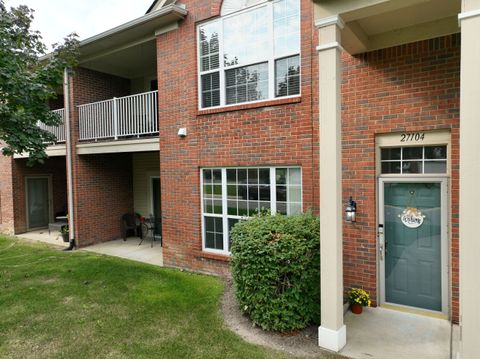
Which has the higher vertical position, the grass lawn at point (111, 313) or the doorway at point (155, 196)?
the doorway at point (155, 196)

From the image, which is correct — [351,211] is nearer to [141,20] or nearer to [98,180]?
[141,20]

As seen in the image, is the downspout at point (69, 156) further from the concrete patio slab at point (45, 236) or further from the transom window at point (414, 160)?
the transom window at point (414, 160)

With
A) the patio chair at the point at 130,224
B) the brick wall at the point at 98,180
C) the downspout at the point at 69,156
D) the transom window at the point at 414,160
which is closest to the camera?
the transom window at the point at 414,160

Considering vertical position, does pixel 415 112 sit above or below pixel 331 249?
above

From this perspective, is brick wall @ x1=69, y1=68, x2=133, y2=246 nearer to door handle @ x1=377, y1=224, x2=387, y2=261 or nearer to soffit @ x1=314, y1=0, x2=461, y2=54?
soffit @ x1=314, y1=0, x2=461, y2=54

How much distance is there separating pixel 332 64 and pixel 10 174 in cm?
1262

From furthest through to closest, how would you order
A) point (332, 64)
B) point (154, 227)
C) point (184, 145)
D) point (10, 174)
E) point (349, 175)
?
1. point (10, 174)
2. point (154, 227)
3. point (184, 145)
4. point (349, 175)
5. point (332, 64)

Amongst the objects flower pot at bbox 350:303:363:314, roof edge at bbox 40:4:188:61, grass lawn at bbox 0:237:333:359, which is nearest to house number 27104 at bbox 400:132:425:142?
flower pot at bbox 350:303:363:314

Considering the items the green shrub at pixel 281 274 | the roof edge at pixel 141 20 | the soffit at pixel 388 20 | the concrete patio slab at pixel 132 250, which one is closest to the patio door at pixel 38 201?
the concrete patio slab at pixel 132 250

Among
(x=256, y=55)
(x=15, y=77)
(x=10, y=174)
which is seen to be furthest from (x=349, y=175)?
(x=10, y=174)

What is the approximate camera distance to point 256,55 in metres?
6.43

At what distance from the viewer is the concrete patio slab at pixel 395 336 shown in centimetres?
400

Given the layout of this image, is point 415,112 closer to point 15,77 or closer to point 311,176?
point 311,176

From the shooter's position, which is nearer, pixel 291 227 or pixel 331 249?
pixel 331 249
